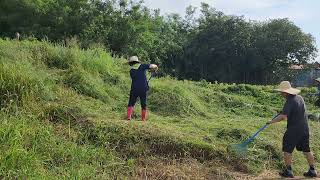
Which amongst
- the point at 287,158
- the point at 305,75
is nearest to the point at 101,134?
the point at 287,158

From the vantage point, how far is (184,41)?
140 feet

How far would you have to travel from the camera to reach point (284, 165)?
8344 mm

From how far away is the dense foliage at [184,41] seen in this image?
32.6 m

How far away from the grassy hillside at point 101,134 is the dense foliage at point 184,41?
810 inches

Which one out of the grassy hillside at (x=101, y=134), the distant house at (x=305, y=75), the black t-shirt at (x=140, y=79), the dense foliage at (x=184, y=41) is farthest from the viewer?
the distant house at (x=305, y=75)

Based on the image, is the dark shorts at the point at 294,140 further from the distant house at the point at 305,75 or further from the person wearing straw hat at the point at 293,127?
the distant house at the point at 305,75

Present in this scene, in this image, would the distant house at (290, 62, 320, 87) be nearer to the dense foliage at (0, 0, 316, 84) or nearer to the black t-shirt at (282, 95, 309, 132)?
the dense foliage at (0, 0, 316, 84)

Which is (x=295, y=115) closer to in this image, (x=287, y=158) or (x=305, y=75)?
(x=287, y=158)

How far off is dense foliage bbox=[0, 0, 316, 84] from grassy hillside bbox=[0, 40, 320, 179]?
20.6 meters

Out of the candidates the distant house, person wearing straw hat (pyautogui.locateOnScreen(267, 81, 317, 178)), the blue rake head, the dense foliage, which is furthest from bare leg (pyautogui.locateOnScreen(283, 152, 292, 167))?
the distant house

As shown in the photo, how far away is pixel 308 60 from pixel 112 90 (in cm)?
2804

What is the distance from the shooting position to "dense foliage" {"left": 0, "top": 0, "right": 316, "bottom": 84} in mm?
32594

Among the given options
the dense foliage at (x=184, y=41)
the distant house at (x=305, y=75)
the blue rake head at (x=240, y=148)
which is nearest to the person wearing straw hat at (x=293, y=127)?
the blue rake head at (x=240, y=148)

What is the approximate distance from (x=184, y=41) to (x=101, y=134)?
35.0 m
